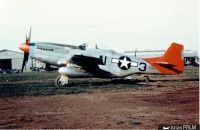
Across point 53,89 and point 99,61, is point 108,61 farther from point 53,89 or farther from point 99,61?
point 53,89

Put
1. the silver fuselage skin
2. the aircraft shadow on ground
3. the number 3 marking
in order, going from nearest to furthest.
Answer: the aircraft shadow on ground, the silver fuselage skin, the number 3 marking

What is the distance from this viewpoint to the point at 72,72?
15422 mm

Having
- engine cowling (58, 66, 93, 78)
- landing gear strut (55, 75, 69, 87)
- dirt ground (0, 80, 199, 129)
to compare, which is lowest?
dirt ground (0, 80, 199, 129)

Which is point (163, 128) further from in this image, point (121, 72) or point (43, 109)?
point (121, 72)

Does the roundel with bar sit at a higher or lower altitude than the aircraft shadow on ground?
higher

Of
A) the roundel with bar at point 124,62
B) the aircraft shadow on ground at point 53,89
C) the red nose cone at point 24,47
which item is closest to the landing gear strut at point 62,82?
the aircraft shadow on ground at point 53,89

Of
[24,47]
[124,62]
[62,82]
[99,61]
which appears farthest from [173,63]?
[24,47]

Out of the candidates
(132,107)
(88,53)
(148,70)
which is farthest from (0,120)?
(148,70)

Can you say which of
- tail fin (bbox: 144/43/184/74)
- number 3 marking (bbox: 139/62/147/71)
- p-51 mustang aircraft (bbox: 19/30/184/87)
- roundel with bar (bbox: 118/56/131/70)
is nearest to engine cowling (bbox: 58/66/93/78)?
p-51 mustang aircraft (bbox: 19/30/184/87)

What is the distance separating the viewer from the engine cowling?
1524 centimetres

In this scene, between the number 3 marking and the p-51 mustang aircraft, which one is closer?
the p-51 mustang aircraft

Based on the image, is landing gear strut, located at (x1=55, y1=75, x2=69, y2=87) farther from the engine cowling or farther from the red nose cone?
the red nose cone

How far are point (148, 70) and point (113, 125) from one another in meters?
10.3

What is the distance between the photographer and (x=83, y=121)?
713 centimetres
